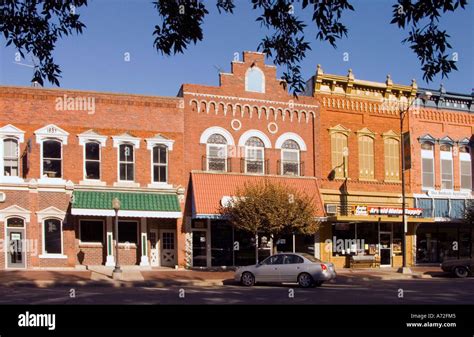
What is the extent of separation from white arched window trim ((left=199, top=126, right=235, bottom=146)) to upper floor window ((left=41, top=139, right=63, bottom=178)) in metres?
7.06

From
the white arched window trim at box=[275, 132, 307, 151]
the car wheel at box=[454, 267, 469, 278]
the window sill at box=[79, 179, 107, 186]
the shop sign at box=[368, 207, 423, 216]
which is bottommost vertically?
the car wheel at box=[454, 267, 469, 278]

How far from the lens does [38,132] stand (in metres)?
29.0

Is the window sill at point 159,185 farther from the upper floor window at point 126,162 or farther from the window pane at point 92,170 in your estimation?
the window pane at point 92,170

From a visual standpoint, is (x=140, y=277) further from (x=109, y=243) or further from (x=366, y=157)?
(x=366, y=157)

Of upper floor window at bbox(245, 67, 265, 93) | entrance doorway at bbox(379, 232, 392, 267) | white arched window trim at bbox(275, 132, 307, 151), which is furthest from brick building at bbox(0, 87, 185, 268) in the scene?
entrance doorway at bbox(379, 232, 392, 267)

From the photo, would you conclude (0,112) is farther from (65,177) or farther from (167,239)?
(167,239)

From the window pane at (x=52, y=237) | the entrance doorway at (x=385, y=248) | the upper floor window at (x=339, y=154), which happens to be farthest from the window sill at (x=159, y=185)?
the entrance doorway at (x=385, y=248)

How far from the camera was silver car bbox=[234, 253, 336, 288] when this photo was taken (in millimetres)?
22266

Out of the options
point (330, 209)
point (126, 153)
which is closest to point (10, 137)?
point (126, 153)

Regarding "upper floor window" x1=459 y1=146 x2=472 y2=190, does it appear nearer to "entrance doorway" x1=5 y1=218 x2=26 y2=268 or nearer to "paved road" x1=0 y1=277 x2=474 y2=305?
"paved road" x1=0 y1=277 x2=474 y2=305

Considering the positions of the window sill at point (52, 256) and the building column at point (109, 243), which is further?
the building column at point (109, 243)

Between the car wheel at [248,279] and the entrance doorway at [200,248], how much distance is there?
8.18m

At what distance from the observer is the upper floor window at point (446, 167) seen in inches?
1446
